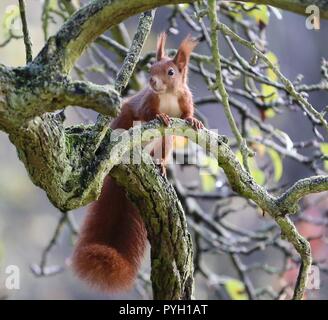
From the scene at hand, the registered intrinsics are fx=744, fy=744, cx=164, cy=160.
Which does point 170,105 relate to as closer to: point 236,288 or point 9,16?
point 9,16

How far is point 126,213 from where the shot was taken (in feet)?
8.57

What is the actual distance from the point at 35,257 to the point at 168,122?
6458 mm

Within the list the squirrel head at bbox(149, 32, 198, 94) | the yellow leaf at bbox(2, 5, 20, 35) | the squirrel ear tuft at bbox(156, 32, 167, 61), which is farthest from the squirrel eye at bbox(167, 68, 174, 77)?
the yellow leaf at bbox(2, 5, 20, 35)

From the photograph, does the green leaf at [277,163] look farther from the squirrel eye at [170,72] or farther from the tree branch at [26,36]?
the tree branch at [26,36]

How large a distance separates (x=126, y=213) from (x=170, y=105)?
508 mm

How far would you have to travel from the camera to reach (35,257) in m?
8.32

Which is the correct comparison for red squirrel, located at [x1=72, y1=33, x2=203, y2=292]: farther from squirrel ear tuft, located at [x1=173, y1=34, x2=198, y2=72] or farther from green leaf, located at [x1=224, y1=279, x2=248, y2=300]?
green leaf, located at [x1=224, y1=279, x2=248, y2=300]

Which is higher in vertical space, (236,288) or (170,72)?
(170,72)

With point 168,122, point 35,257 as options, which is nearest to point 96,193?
point 168,122

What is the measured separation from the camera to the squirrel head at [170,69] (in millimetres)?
2836

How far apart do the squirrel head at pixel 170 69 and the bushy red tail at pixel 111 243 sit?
43 centimetres

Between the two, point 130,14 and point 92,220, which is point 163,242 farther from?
point 130,14

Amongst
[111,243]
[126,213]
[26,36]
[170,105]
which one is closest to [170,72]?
[170,105]

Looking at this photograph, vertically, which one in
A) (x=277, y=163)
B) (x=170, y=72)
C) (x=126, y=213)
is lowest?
(x=126, y=213)
